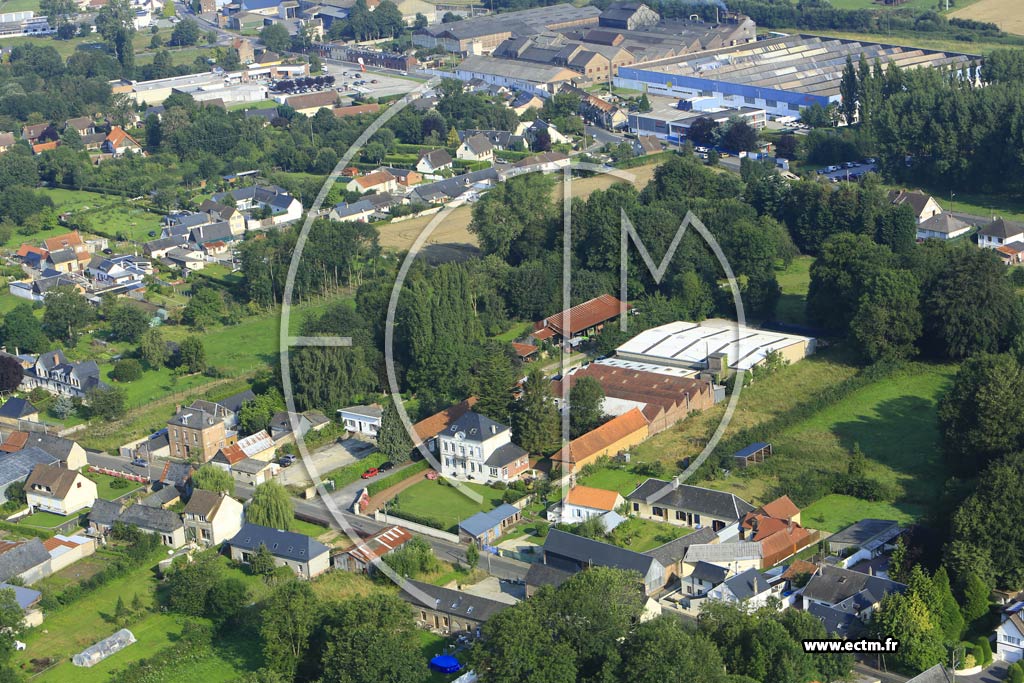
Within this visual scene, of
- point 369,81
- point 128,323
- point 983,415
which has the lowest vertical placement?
point 128,323

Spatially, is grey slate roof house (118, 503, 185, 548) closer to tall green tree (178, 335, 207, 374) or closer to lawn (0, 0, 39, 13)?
tall green tree (178, 335, 207, 374)

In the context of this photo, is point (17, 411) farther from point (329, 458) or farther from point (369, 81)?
point (369, 81)

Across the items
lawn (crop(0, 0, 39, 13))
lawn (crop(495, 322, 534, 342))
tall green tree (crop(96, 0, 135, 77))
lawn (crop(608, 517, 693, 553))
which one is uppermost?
lawn (crop(0, 0, 39, 13))

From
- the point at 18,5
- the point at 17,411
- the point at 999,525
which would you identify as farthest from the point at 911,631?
the point at 18,5

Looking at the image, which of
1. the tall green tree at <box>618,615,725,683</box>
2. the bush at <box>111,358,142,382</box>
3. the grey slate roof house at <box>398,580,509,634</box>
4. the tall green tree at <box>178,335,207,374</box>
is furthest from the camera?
the tall green tree at <box>178,335,207,374</box>

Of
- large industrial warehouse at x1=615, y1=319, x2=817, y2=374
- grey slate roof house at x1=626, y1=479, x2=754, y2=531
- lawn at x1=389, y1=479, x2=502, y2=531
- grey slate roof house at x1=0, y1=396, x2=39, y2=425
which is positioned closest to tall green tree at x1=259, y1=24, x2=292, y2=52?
grey slate roof house at x1=0, y1=396, x2=39, y2=425
